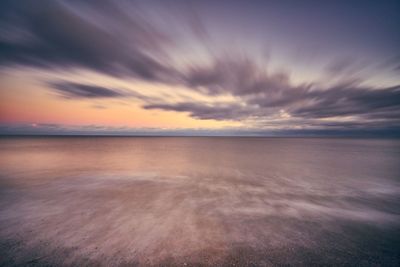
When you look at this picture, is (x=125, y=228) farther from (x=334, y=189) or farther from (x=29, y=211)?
(x=334, y=189)

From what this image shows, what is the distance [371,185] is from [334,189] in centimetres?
495

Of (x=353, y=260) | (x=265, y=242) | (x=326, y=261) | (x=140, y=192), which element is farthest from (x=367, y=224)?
(x=140, y=192)

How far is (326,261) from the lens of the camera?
17.3 feet

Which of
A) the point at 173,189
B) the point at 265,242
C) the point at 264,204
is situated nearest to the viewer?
the point at 265,242

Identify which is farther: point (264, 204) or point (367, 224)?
point (264, 204)

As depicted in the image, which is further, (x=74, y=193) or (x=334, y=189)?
(x=334, y=189)

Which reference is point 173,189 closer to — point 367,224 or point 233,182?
point 233,182

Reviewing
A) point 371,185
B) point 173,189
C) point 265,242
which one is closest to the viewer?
point 265,242

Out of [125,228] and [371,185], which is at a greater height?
[125,228]

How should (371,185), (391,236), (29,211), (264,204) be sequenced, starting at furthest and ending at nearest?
(371,185) < (264,204) < (29,211) < (391,236)

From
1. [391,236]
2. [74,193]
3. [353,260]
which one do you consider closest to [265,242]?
[353,260]

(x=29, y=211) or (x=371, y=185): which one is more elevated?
(x=29, y=211)

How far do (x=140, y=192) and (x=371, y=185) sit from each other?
20.5 m

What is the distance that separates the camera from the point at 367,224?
7.72 m
